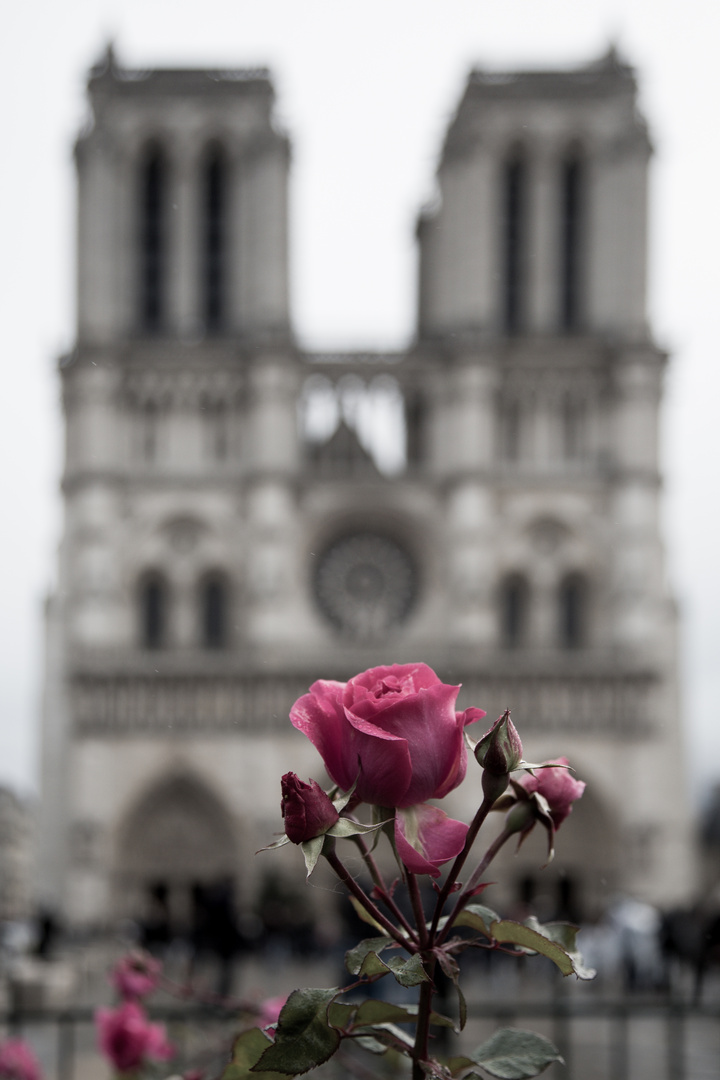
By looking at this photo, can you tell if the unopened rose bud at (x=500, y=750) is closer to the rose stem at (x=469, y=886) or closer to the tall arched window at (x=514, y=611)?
the rose stem at (x=469, y=886)

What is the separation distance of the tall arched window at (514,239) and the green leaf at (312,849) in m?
33.4

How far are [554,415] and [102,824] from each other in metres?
15.5

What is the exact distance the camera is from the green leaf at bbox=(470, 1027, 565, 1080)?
5.34 ft

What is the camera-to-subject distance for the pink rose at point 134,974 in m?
3.02

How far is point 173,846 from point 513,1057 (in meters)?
31.6

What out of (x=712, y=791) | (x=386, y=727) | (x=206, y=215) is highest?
(x=206, y=215)

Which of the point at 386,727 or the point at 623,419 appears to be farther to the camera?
the point at 623,419

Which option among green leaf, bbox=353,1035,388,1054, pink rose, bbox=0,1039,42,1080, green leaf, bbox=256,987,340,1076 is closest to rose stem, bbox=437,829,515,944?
green leaf, bbox=256,987,340,1076

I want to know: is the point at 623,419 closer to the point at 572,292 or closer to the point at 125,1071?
the point at 572,292

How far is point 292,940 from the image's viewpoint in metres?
24.8

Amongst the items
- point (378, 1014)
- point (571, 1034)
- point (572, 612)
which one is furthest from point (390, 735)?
point (572, 612)

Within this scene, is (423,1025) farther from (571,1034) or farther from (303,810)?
(571,1034)

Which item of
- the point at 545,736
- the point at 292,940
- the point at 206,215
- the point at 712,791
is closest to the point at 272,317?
the point at 206,215

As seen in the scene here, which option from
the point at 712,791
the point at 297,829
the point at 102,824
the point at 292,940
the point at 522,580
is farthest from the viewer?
the point at 712,791
